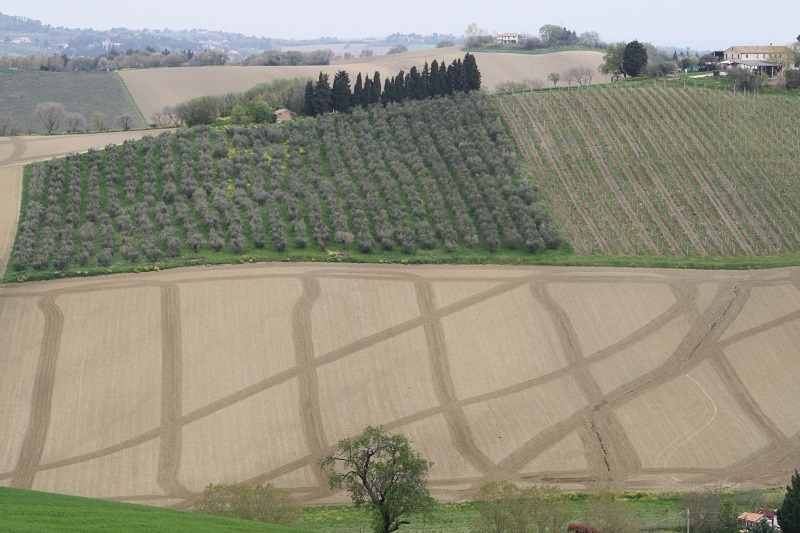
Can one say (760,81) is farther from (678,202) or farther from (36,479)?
(36,479)

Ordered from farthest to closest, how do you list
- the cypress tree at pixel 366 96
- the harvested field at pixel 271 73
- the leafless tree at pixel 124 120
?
1. the harvested field at pixel 271 73
2. the leafless tree at pixel 124 120
3. the cypress tree at pixel 366 96

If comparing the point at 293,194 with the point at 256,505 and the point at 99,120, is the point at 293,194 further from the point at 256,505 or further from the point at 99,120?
the point at 99,120

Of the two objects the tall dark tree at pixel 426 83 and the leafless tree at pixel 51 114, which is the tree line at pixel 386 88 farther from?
the leafless tree at pixel 51 114

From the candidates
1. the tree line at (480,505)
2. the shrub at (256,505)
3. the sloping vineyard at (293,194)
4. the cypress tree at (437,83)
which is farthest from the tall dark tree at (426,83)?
the shrub at (256,505)

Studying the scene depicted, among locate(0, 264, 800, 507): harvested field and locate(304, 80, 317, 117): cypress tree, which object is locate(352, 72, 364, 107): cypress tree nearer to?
locate(304, 80, 317, 117): cypress tree

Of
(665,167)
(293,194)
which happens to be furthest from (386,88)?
(665,167)

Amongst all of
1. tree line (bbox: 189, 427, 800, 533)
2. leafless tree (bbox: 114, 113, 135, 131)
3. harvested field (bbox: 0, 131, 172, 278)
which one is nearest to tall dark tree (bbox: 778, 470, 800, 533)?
tree line (bbox: 189, 427, 800, 533)
